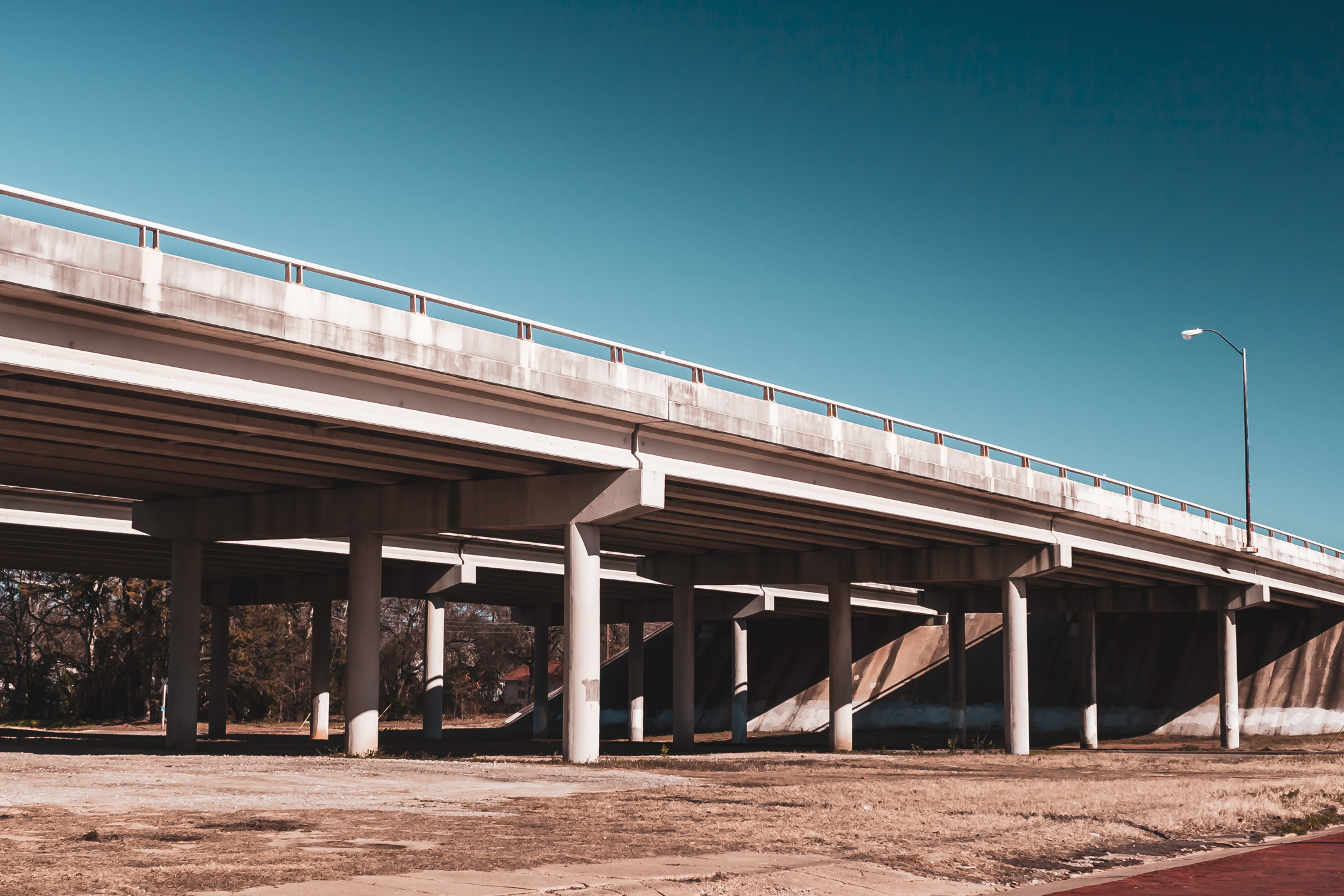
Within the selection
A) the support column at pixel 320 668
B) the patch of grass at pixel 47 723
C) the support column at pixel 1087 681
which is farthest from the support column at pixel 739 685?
the patch of grass at pixel 47 723

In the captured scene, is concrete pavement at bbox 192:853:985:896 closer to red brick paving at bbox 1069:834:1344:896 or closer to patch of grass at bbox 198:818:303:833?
red brick paving at bbox 1069:834:1344:896

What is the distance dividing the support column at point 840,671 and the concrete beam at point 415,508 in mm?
18395

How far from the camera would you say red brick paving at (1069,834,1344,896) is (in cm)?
1077

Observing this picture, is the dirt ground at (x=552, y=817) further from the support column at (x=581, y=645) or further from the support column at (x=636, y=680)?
the support column at (x=636, y=680)

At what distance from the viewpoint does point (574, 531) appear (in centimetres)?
2877

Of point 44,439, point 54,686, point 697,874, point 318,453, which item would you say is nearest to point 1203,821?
point 697,874

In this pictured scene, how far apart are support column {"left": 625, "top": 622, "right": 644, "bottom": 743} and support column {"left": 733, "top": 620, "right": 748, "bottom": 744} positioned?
482cm

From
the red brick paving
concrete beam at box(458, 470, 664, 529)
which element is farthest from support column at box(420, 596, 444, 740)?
the red brick paving

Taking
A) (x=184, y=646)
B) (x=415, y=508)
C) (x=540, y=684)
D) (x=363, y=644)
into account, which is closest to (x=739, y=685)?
(x=540, y=684)

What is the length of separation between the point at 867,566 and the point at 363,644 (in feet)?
63.6

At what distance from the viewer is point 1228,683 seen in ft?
185

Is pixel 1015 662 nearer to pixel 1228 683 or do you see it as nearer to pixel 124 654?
pixel 1228 683

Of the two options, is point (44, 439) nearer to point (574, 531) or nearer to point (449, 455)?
point (449, 455)

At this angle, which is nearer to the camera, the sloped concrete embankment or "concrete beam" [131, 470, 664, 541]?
"concrete beam" [131, 470, 664, 541]
